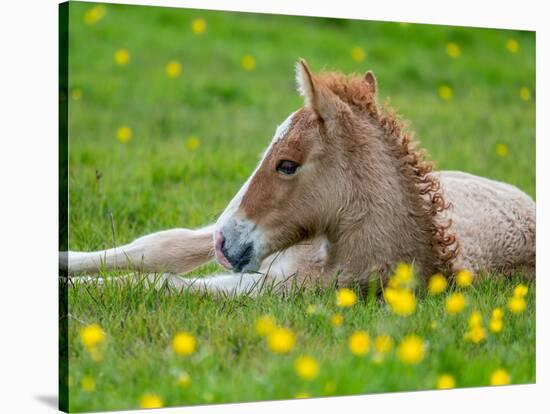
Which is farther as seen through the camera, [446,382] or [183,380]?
[446,382]

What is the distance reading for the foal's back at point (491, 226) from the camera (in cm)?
495

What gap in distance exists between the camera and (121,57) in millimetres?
8469

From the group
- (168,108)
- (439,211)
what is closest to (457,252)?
(439,211)

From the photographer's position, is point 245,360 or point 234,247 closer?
point 245,360

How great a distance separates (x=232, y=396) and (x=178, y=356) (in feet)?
0.92

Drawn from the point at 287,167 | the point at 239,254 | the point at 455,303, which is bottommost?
the point at 455,303

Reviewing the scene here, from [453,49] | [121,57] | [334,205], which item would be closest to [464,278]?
[334,205]

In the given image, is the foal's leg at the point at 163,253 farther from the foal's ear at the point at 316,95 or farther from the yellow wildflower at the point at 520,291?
the yellow wildflower at the point at 520,291

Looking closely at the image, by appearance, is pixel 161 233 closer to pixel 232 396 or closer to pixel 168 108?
pixel 232 396

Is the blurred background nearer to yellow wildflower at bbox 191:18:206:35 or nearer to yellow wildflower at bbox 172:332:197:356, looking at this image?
yellow wildflower at bbox 191:18:206:35

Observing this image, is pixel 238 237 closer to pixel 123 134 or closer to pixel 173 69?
pixel 123 134

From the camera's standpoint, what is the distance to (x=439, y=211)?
4.57m

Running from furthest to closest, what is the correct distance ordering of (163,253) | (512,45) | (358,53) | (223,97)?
(223,97), (358,53), (512,45), (163,253)

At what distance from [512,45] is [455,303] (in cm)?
248
